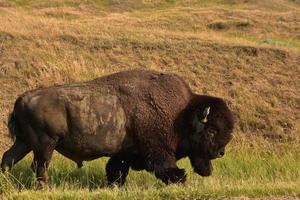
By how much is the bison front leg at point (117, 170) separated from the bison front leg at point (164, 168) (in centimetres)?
63

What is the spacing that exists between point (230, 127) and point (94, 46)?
9312 mm

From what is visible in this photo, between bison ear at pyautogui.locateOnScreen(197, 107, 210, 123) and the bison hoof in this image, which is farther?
bison ear at pyautogui.locateOnScreen(197, 107, 210, 123)

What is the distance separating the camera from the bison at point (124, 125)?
8648 mm

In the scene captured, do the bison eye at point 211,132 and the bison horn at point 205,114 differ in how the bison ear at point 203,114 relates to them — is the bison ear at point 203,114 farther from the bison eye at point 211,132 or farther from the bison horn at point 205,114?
the bison eye at point 211,132

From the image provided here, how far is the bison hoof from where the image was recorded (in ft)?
29.4

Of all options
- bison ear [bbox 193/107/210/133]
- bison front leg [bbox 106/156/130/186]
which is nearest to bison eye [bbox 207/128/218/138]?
bison ear [bbox 193/107/210/133]

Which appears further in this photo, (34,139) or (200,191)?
(34,139)

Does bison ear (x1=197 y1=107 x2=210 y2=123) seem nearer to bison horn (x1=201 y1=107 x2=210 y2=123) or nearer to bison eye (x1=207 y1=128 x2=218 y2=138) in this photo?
bison horn (x1=201 y1=107 x2=210 y2=123)

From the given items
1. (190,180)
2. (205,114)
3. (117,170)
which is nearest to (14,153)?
(117,170)

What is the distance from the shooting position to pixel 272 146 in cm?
1404

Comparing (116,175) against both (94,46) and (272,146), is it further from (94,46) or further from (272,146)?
(94,46)

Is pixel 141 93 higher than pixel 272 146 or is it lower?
higher

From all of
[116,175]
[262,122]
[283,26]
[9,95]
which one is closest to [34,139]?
[116,175]

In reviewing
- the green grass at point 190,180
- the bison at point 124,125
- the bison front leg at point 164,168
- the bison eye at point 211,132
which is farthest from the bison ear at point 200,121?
the green grass at point 190,180
